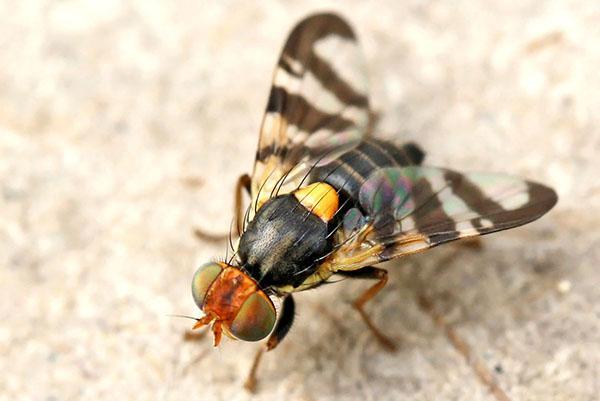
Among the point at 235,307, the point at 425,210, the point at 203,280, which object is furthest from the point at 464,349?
the point at 203,280

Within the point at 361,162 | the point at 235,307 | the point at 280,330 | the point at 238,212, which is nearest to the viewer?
the point at 235,307

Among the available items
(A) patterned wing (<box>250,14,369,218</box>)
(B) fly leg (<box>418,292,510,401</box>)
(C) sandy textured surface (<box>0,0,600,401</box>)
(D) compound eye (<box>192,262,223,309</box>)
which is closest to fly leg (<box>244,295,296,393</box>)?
(C) sandy textured surface (<box>0,0,600,401</box>)

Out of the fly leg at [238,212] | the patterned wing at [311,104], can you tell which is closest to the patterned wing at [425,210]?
the patterned wing at [311,104]

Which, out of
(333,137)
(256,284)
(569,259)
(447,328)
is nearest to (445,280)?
(447,328)

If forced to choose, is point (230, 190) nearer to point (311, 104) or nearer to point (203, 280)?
point (311, 104)

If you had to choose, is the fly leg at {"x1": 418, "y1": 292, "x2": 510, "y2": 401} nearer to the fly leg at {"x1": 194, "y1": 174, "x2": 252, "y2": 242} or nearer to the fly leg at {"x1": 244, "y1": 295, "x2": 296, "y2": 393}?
the fly leg at {"x1": 244, "y1": 295, "x2": 296, "y2": 393}
